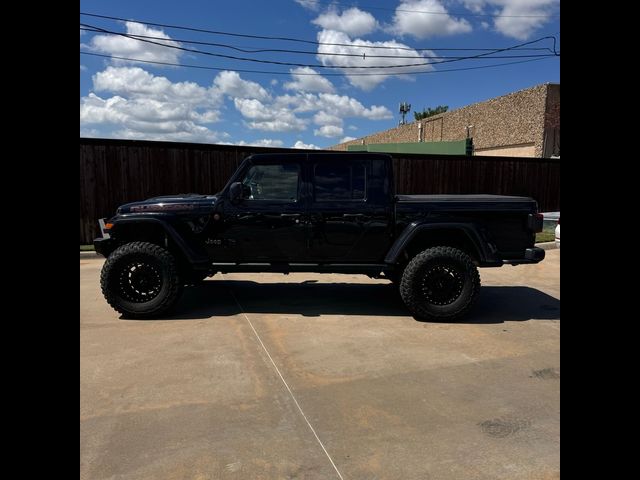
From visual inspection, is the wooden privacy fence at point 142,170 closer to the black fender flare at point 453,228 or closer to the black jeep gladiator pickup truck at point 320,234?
the black jeep gladiator pickup truck at point 320,234

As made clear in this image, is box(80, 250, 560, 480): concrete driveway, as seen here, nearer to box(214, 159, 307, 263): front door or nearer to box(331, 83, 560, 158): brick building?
box(214, 159, 307, 263): front door

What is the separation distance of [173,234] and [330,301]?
85.1 inches

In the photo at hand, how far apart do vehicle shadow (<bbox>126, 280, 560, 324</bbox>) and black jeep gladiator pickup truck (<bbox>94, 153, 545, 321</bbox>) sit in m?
0.50

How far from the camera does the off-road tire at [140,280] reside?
498 cm

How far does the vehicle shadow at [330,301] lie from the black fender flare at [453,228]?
72 cm

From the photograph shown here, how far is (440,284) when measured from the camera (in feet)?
16.3

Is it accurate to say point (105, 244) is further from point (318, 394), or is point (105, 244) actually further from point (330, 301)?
point (318, 394)

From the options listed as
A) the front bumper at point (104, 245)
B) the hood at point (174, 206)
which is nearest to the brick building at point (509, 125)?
the hood at point (174, 206)

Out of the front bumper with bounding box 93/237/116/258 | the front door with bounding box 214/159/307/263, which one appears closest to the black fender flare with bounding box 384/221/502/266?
the front door with bounding box 214/159/307/263

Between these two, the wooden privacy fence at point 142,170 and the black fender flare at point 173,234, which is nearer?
the black fender flare at point 173,234

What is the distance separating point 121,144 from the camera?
10.4m
